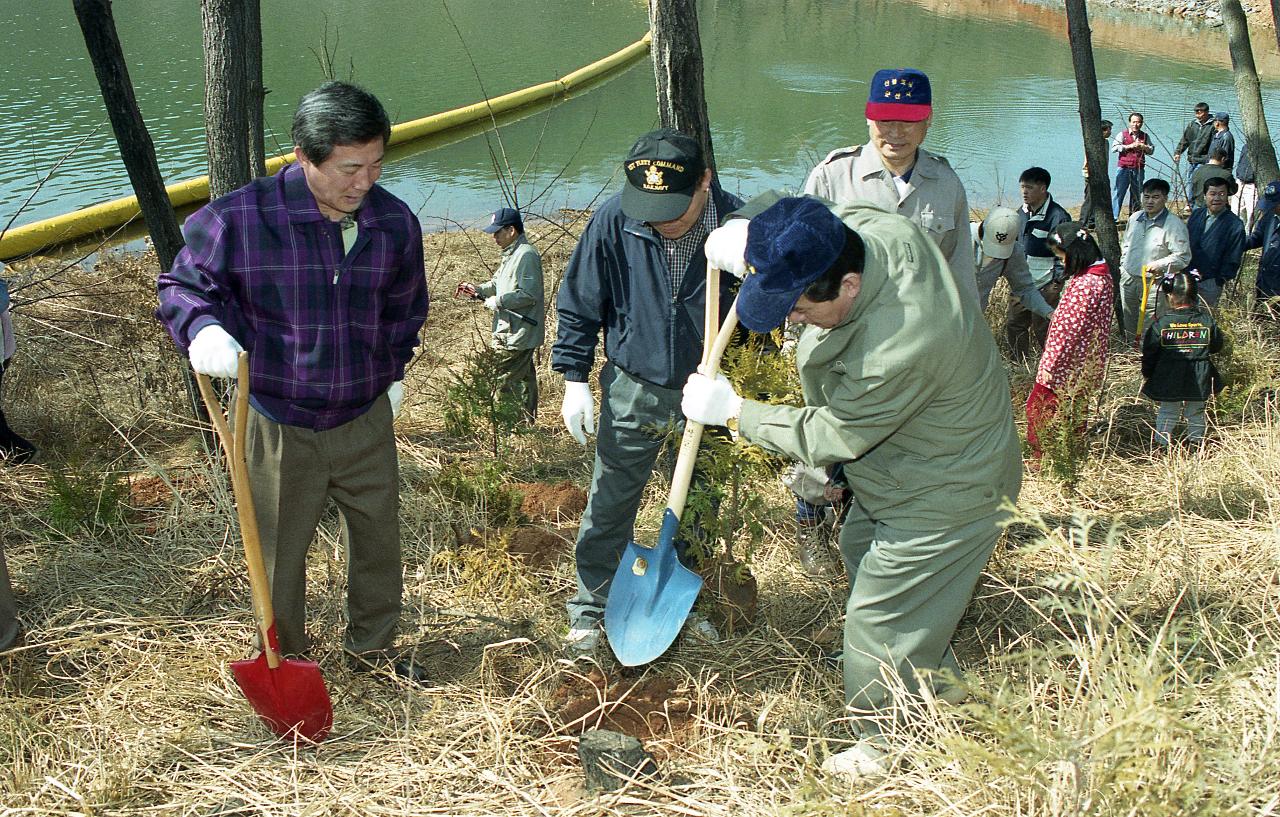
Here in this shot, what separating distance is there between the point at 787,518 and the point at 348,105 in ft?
8.25

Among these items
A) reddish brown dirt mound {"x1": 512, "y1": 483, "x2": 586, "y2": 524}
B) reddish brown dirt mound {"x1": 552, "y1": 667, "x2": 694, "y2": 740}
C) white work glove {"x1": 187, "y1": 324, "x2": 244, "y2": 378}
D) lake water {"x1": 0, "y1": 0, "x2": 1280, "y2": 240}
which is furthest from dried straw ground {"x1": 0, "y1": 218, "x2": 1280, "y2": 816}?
lake water {"x1": 0, "y1": 0, "x2": 1280, "y2": 240}

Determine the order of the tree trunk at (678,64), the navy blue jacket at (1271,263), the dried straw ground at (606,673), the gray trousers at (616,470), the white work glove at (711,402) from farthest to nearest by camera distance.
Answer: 1. the navy blue jacket at (1271,263)
2. the tree trunk at (678,64)
3. the gray trousers at (616,470)
4. the white work glove at (711,402)
5. the dried straw ground at (606,673)

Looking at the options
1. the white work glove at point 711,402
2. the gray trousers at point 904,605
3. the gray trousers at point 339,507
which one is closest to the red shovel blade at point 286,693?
the gray trousers at point 339,507

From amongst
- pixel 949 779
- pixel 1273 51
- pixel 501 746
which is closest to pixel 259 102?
pixel 501 746

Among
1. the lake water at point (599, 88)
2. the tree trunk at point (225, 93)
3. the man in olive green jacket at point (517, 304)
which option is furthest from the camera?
the lake water at point (599, 88)

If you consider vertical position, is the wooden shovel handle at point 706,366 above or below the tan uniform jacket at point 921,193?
below

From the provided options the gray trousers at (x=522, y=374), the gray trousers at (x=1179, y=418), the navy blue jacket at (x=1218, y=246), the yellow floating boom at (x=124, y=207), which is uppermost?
the navy blue jacket at (x=1218, y=246)

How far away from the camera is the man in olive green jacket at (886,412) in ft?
8.32

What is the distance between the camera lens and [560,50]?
24.3 metres

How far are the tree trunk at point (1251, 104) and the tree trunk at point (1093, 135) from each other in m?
1.36

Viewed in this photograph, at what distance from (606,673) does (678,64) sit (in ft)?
10.4

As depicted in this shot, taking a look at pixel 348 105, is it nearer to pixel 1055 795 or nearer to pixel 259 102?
pixel 1055 795

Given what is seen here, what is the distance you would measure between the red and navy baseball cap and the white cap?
2.46m

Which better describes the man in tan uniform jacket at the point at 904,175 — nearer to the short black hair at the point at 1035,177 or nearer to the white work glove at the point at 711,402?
the white work glove at the point at 711,402
